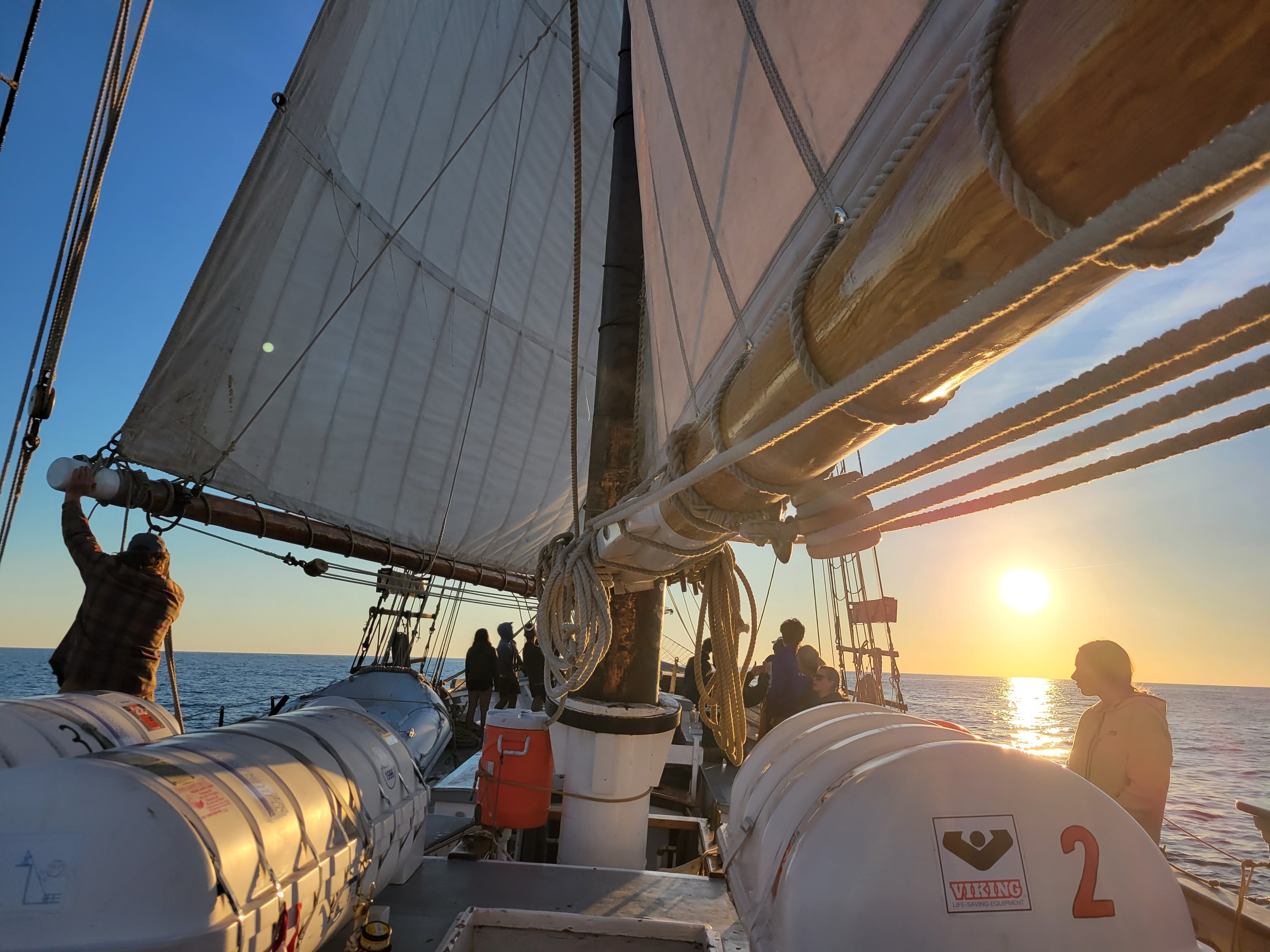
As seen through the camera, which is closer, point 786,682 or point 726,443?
point 726,443

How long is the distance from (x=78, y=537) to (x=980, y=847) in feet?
15.4

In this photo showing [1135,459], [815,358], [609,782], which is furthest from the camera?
[609,782]

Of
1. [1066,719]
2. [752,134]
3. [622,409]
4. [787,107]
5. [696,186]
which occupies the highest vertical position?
[622,409]

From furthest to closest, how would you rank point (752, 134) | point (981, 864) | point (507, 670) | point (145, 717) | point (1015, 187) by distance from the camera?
point (507, 670) < point (145, 717) < point (752, 134) < point (981, 864) < point (1015, 187)


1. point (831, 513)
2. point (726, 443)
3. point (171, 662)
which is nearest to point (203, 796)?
point (726, 443)

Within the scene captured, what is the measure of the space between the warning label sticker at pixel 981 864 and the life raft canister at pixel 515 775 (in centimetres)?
274

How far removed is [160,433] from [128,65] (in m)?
6.03

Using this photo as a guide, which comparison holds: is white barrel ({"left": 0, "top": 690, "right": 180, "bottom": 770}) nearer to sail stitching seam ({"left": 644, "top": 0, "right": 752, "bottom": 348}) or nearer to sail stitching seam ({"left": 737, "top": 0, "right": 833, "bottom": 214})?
sail stitching seam ({"left": 644, "top": 0, "right": 752, "bottom": 348})

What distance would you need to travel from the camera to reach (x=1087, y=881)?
5.75 ft

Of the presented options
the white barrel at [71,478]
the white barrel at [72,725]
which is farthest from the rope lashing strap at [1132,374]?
the white barrel at [71,478]

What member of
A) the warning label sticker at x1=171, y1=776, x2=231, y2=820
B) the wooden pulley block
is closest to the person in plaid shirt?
the warning label sticker at x1=171, y1=776, x2=231, y2=820

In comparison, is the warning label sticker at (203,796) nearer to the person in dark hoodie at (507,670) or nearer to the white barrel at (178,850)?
the white barrel at (178,850)

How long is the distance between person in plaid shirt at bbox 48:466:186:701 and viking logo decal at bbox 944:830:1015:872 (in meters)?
4.07

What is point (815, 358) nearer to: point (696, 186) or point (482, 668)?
point (696, 186)
